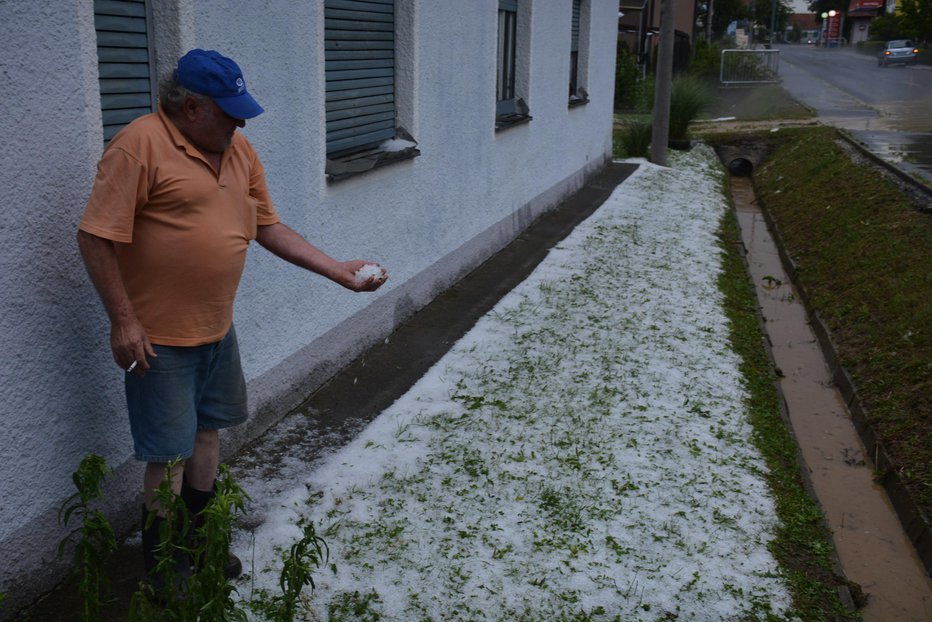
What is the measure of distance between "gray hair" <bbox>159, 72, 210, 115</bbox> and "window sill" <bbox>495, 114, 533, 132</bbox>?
18.5ft

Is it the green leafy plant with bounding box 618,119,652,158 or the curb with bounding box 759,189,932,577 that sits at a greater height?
the green leafy plant with bounding box 618,119,652,158

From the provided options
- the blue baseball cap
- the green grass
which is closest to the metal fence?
the green grass

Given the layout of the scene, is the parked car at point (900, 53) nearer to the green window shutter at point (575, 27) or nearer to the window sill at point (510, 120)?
the green window shutter at point (575, 27)

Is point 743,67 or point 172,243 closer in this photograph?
point 172,243

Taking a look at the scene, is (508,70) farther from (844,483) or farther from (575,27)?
(844,483)

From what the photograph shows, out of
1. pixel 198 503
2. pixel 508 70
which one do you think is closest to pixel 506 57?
pixel 508 70

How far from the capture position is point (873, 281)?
8.42 m

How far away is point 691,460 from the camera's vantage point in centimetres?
470

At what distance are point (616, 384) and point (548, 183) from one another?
5.51 meters

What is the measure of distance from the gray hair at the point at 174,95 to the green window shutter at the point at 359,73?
8.19 ft

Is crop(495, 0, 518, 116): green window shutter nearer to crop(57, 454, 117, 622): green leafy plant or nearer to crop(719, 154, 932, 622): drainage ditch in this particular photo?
crop(719, 154, 932, 622): drainage ditch

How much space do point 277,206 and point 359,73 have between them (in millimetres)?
1497

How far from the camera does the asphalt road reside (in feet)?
50.3

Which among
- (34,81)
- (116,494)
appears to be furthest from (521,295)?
(34,81)
